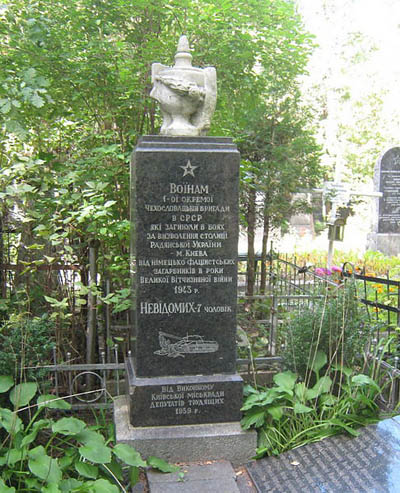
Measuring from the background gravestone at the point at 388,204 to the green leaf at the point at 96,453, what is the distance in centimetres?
1184

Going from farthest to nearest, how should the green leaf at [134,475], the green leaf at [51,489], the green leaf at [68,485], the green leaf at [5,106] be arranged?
the green leaf at [5,106]
the green leaf at [134,475]
the green leaf at [68,485]
the green leaf at [51,489]

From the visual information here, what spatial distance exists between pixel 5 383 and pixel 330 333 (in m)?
2.40

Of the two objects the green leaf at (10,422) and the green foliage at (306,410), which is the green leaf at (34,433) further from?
the green foliage at (306,410)

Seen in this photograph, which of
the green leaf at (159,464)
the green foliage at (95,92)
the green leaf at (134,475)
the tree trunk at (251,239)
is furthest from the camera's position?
the tree trunk at (251,239)

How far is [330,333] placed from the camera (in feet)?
13.1

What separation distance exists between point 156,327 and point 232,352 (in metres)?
0.62

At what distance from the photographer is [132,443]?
365 cm

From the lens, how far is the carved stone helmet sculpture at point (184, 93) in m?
3.95

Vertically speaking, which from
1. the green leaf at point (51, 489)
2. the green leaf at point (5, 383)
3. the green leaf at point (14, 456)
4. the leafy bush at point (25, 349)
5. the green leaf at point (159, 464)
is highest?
the leafy bush at point (25, 349)

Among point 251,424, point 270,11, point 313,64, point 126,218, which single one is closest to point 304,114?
point 270,11

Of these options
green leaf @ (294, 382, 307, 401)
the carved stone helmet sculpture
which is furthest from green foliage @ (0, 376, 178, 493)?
the carved stone helmet sculpture

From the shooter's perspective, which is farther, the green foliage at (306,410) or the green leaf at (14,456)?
the green foliage at (306,410)

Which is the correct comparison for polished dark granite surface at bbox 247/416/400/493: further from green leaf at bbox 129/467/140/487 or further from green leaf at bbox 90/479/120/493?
green leaf at bbox 90/479/120/493

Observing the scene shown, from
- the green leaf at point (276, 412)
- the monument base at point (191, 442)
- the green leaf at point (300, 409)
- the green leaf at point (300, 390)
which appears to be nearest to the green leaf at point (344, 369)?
the green leaf at point (300, 390)
